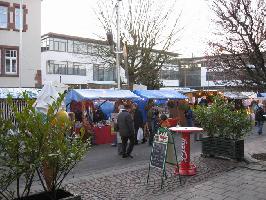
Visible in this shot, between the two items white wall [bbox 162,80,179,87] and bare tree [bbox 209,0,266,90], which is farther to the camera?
white wall [bbox 162,80,179,87]

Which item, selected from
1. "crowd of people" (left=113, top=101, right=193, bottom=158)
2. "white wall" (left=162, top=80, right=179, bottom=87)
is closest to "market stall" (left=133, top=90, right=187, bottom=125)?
"crowd of people" (left=113, top=101, right=193, bottom=158)

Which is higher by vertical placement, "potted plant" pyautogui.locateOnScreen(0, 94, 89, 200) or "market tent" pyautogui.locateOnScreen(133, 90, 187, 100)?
"market tent" pyautogui.locateOnScreen(133, 90, 187, 100)

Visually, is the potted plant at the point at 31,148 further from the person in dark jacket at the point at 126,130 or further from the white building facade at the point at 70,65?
the white building facade at the point at 70,65

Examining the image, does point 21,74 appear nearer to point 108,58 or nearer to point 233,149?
point 108,58

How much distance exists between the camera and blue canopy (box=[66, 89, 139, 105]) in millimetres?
14245

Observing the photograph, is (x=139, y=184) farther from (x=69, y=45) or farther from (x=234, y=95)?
(x=69, y=45)

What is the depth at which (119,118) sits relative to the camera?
11.2 meters

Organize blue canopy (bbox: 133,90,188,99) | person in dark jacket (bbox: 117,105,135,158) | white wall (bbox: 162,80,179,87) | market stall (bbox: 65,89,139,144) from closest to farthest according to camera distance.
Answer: person in dark jacket (bbox: 117,105,135,158)
market stall (bbox: 65,89,139,144)
blue canopy (bbox: 133,90,188,99)
white wall (bbox: 162,80,179,87)

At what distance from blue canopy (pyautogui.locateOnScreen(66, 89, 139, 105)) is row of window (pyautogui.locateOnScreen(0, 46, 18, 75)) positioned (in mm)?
13516

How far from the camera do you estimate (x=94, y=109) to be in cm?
1653

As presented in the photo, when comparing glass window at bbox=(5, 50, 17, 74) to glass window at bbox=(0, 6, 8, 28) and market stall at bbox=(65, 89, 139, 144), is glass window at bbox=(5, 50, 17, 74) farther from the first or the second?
market stall at bbox=(65, 89, 139, 144)

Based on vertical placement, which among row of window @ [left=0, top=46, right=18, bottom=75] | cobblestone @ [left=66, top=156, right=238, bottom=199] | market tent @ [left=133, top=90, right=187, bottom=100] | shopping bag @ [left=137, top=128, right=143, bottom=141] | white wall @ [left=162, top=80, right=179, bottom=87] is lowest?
cobblestone @ [left=66, top=156, right=238, bottom=199]

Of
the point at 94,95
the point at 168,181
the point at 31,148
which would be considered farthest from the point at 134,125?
the point at 31,148

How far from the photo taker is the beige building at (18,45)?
→ 26.4 m
